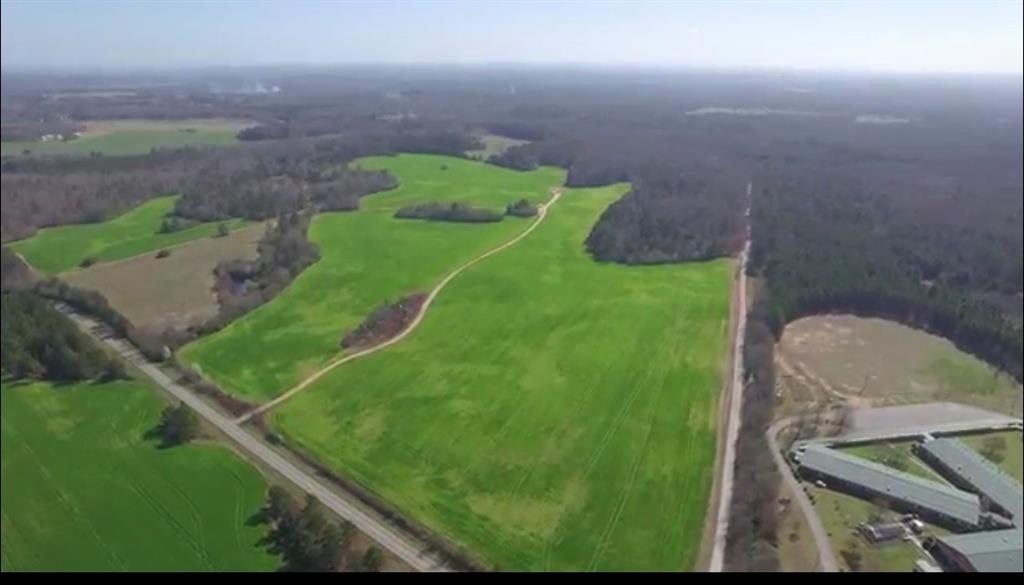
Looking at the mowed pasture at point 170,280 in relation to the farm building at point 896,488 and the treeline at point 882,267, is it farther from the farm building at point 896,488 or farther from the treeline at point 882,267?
the treeline at point 882,267

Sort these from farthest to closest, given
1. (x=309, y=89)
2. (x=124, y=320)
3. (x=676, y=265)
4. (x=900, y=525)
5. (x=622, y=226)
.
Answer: (x=309, y=89) → (x=622, y=226) → (x=676, y=265) → (x=124, y=320) → (x=900, y=525)

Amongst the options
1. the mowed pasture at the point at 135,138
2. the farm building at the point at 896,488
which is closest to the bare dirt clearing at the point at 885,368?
the farm building at the point at 896,488

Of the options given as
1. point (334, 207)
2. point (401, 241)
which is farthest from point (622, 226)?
point (334, 207)

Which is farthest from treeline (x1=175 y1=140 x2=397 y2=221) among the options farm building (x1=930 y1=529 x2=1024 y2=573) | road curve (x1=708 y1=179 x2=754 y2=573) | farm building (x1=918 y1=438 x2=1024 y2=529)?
farm building (x1=930 y1=529 x2=1024 y2=573)

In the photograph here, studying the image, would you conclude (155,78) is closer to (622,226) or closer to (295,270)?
(295,270)

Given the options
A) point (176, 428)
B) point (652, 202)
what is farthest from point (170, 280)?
point (652, 202)

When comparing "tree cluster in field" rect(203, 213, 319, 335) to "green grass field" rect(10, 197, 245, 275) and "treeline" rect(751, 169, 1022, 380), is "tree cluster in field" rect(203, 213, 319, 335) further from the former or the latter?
"treeline" rect(751, 169, 1022, 380)

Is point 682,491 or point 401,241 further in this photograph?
point 401,241
